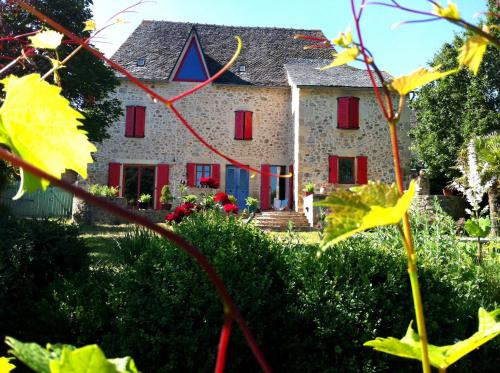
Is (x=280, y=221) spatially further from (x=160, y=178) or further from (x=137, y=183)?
(x=137, y=183)

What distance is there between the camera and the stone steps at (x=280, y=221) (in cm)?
1438

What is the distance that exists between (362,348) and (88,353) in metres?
3.46

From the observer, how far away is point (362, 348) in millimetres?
3484

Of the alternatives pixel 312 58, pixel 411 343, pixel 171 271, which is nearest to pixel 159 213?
pixel 312 58

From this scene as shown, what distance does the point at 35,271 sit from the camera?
15.9ft

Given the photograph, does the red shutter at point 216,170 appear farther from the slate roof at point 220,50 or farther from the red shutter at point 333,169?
the red shutter at point 333,169

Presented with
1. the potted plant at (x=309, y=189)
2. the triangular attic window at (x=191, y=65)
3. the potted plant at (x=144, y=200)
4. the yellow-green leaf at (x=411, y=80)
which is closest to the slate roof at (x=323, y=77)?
the triangular attic window at (x=191, y=65)

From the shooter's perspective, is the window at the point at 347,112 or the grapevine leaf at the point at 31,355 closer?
the grapevine leaf at the point at 31,355

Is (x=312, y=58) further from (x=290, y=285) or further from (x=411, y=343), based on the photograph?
(x=411, y=343)

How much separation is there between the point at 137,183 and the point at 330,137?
705 cm

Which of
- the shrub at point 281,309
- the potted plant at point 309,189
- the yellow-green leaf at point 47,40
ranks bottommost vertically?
the shrub at point 281,309

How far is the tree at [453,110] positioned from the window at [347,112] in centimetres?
429

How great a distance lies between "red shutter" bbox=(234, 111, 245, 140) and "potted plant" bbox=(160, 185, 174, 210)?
322cm

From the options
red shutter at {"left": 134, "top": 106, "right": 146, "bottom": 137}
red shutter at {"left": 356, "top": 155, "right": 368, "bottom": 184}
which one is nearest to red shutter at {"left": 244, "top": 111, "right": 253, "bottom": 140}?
red shutter at {"left": 134, "top": 106, "right": 146, "bottom": 137}
